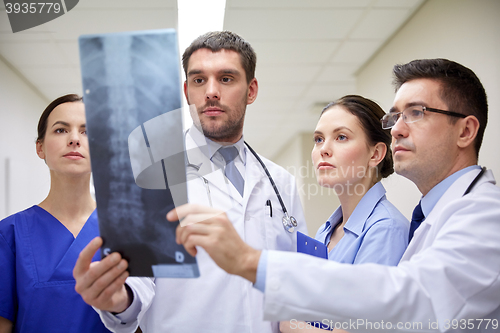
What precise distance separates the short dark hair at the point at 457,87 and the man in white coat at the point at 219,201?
54 centimetres

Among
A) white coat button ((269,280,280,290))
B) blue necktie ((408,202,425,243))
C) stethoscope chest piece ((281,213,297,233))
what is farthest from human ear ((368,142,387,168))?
white coat button ((269,280,280,290))

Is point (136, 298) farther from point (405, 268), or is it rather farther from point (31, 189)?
point (31, 189)

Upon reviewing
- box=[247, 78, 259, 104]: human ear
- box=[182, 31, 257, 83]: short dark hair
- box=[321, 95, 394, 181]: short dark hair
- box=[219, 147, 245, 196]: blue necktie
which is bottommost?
box=[219, 147, 245, 196]: blue necktie

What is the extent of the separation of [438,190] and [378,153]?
35 centimetres

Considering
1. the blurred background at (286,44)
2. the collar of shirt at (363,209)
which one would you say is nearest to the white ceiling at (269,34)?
the blurred background at (286,44)

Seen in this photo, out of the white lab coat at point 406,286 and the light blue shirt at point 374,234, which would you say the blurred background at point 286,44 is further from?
the white lab coat at point 406,286

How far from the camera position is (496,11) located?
6.69ft

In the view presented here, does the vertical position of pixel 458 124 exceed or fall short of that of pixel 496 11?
it falls short

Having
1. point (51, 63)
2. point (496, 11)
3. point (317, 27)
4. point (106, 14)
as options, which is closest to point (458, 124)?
point (496, 11)

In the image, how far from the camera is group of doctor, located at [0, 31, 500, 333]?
2.25 ft

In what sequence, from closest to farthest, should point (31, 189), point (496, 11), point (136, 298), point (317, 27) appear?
point (136, 298), point (496, 11), point (317, 27), point (31, 189)

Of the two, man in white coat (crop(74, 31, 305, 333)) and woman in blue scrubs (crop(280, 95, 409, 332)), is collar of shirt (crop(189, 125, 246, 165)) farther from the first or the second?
woman in blue scrubs (crop(280, 95, 409, 332))

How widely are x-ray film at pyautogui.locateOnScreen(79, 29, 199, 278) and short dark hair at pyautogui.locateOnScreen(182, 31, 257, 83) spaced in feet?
1.93

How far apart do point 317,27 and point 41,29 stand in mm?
1987
